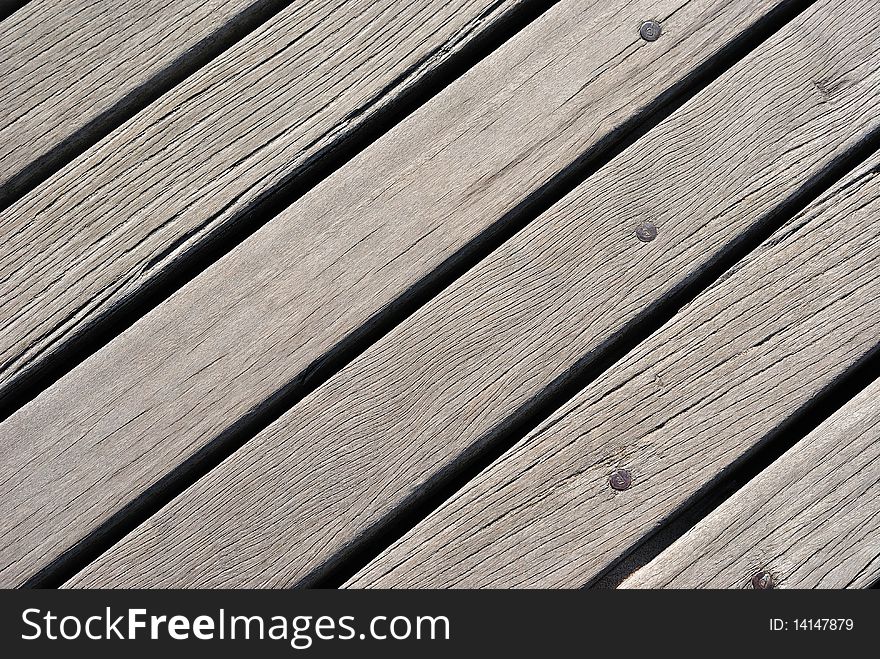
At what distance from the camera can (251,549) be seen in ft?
3.54

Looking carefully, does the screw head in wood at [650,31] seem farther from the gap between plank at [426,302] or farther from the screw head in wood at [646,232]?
the screw head in wood at [646,232]

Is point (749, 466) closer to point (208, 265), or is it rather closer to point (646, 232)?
point (646, 232)

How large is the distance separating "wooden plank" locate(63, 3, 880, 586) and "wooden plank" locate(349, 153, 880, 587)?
0.07m

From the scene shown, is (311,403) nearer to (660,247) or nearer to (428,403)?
(428,403)

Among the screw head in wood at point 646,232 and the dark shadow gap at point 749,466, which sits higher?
the screw head in wood at point 646,232

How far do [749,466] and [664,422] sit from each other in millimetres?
199

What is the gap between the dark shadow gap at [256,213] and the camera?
111cm

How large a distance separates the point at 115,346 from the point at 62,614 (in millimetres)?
416

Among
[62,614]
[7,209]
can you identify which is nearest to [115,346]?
[7,209]

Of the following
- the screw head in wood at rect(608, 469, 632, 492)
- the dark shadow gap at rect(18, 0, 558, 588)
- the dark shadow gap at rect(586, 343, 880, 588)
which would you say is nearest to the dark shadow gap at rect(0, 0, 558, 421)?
the dark shadow gap at rect(18, 0, 558, 588)

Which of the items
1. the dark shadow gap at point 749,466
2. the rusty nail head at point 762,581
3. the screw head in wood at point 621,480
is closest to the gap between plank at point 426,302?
the screw head in wood at point 621,480

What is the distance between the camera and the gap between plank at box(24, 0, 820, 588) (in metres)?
1.09

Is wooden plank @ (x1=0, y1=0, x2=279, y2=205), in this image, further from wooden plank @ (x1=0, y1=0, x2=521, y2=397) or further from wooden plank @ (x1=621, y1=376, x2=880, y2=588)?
wooden plank @ (x1=621, y1=376, x2=880, y2=588)

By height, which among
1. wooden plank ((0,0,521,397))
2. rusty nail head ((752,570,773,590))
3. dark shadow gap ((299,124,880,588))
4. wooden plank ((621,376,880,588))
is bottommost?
rusty nail head ((752,570,773,590))
